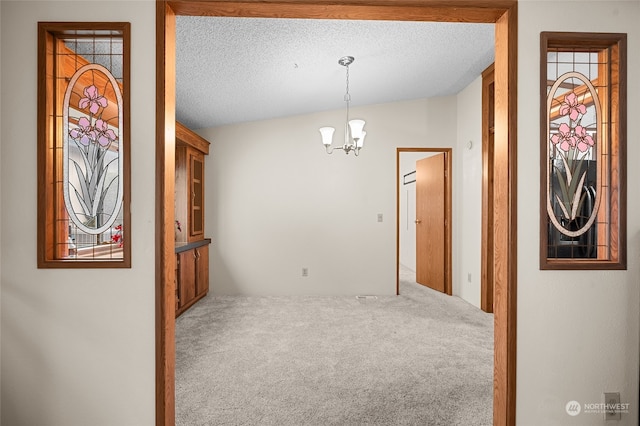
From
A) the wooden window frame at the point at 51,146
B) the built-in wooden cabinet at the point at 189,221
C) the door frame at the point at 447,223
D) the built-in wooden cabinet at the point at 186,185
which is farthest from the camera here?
the door frame at the point at 447,223

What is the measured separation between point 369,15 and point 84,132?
1.44 m

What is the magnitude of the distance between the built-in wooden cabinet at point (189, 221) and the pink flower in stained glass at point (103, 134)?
223cm

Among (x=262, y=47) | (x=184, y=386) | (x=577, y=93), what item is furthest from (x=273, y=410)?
(x=262, y=47)

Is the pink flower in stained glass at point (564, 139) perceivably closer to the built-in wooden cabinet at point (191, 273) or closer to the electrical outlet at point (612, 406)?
the electrical outlet at point (612, 406)

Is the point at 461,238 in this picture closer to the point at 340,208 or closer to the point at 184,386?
the point at 340,208

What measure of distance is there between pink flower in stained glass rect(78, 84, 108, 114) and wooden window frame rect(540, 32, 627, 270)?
2.04 meters

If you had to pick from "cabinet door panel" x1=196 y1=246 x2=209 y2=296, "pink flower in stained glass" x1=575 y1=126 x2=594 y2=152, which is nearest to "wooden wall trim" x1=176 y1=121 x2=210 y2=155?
"cabinet door panel" x1=196 y1=246 x2=209 y2=296

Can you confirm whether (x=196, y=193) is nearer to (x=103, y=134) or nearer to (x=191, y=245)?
(x=191, y=245)

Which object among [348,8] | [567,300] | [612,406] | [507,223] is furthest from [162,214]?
[612,406]

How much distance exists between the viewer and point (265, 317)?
399 centimetres

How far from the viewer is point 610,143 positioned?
1.71 m

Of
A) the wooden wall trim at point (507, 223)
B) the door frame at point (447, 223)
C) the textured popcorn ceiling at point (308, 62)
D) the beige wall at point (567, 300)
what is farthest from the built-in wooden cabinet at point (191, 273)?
the beige wall at point (567, 300)

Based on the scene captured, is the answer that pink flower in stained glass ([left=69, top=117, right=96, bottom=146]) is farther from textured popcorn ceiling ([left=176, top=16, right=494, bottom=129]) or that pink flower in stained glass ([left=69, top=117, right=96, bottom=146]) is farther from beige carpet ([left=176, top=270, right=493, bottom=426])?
beige carpet ([left=176, top=270, right=493, bottom=426])

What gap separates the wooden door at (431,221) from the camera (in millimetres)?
5094
